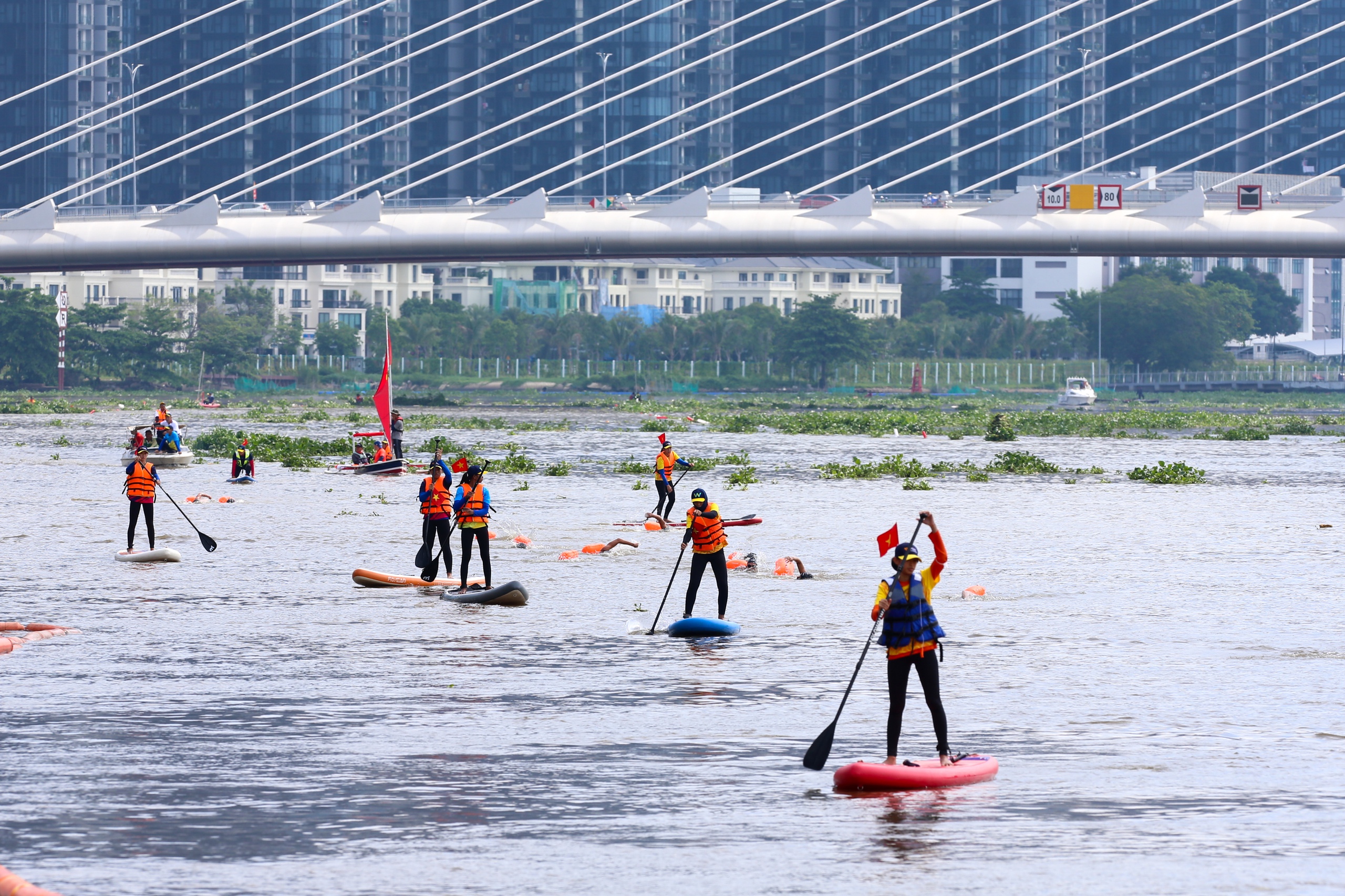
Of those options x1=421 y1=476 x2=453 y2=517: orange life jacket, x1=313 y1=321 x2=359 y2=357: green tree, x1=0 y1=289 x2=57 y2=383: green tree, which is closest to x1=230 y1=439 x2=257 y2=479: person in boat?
x1=421 y1=476 x2=453 y2=517: orange life jacket

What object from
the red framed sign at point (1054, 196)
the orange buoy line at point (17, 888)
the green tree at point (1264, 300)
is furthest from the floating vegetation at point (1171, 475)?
the green tree at point (1264, 300)

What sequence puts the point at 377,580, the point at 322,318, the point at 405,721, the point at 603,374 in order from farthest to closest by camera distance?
the point at 322,318 < the point at 603,374 < the point at 377,580 < the point at 405,721

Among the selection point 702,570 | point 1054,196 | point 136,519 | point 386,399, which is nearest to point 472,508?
point 702,570

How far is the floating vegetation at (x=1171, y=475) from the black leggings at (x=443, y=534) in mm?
31708

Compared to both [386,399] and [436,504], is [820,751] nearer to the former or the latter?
[436,504]

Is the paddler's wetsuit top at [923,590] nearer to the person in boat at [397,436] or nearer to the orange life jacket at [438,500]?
the orange life jacket at [438,500]

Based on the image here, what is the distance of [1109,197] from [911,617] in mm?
63084

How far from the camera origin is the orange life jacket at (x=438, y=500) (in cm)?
2984

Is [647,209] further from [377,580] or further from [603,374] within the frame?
[603,374]

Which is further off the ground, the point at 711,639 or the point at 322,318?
the point at 322,318

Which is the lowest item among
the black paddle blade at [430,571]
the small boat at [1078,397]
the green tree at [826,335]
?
the black paddle blade at [430,571]

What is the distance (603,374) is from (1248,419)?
65844mm

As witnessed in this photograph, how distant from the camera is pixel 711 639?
25062 millimetres

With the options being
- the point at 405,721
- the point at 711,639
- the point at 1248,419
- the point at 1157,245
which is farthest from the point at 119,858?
the point at 1248,419
